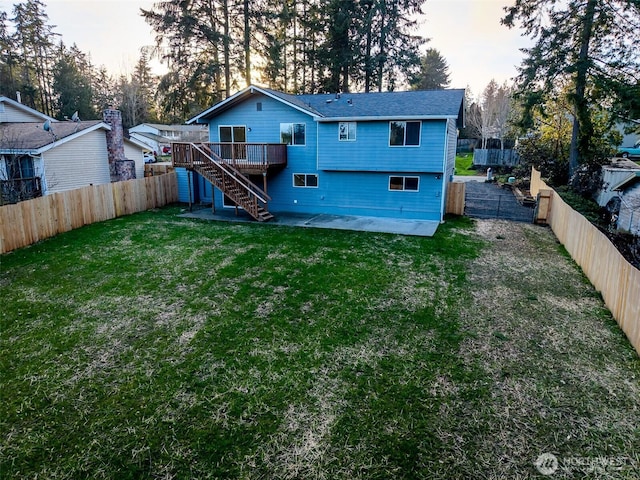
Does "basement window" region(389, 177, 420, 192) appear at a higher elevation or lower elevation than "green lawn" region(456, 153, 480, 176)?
lower

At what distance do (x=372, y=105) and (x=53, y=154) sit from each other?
15.6m

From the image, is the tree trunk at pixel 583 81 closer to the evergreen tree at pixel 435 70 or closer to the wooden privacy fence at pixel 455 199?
the wooden privacy fence at pixel 455 199

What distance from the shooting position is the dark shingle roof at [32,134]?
18344mm

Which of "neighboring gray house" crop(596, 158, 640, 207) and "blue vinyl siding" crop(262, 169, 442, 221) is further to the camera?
"blue vinyl siding" crop(262, 169, 442, 221)

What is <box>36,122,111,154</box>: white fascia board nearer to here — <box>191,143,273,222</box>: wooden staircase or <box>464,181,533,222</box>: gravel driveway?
<box>191,143,273,222</box>: wooden staircase

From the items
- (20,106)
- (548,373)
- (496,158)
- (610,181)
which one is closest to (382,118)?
(610,181)

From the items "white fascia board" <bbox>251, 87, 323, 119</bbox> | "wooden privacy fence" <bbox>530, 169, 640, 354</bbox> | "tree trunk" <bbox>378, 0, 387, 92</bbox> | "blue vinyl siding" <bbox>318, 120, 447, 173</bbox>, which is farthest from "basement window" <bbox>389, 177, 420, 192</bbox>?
"tree trunk" <bbox>378, 0, 387, 92</bbox>

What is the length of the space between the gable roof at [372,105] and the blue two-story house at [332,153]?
4 cm

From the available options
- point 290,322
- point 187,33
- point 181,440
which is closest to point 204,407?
point 181,440

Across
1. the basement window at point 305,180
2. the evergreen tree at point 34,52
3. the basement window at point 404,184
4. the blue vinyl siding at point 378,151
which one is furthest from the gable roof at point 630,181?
the evergreen tree at point 34,52

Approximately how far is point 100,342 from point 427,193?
44.4 feet

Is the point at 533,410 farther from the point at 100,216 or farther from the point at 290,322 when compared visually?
the point at 100,216

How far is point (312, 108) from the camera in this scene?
60.0ft

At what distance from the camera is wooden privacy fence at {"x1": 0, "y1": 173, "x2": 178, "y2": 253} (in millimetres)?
11875
